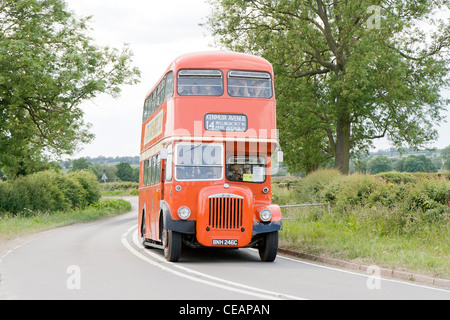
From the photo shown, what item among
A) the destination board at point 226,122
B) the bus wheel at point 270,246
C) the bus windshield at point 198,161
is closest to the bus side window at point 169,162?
the bus windshield at point 198,161

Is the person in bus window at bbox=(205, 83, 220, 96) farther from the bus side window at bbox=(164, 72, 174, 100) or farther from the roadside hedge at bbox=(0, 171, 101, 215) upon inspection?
the roadside hedge at bbox=(0, 171, 101, 215)

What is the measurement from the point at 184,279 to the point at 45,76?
64.9ft

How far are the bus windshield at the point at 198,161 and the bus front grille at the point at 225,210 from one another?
79 centimetres

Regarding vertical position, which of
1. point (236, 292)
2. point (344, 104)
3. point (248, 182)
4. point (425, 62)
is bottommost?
point (236, 292)

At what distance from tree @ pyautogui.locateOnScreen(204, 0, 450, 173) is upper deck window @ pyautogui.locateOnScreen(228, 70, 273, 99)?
1716cm

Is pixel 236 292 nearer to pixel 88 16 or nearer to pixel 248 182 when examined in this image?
pixel 248 182

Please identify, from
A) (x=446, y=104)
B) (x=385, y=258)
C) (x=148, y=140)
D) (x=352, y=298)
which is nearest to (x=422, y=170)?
(x=385, y=258)

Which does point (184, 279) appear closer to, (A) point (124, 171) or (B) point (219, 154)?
(B) point (219, 154)

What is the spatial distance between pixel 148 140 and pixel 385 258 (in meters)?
8.66

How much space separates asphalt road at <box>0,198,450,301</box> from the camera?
925 centimetres

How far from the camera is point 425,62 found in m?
33.9

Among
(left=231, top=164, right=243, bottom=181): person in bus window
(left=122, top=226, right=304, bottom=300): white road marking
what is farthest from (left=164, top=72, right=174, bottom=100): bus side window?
(left=122, top=226, right=304, bottom=300): white road marking

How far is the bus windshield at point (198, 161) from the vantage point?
14.5m

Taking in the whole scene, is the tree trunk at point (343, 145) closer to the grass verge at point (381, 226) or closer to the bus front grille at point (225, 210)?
the grass verge at point (381, 226)
